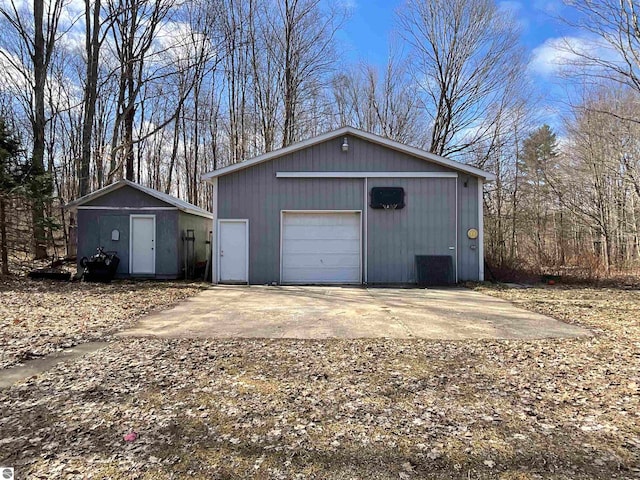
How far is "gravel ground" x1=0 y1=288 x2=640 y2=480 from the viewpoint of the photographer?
212 centimetres

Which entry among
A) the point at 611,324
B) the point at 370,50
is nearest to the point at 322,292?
the point at 611,324

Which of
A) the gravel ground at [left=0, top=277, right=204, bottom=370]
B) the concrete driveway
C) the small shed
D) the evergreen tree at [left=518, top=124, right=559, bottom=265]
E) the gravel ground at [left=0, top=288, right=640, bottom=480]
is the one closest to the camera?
the gravel ground at [left=0, top=288, right=640, bottom=480]

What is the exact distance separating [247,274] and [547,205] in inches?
673

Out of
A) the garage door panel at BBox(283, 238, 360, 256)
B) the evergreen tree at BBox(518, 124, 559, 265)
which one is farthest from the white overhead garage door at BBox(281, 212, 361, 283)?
the evergreen tree at BBox(518, 124, 559, 265)

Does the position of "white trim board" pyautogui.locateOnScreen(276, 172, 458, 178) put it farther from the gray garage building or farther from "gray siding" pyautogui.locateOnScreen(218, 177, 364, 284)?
"gray siding" pyautogui.locateOnScreen(218, 177, 364, 284)

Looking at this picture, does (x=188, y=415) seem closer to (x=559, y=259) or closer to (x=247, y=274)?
(x=247, y=274)

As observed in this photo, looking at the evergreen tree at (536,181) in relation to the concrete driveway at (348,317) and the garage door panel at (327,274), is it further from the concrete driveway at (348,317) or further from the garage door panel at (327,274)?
the concrete driveway at (348,317)

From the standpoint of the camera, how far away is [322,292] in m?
9.03

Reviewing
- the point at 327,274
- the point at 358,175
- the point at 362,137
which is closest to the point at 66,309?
the point at 327,274

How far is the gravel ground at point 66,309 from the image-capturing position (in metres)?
4.52

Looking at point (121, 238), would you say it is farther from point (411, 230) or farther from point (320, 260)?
point (411, 230)

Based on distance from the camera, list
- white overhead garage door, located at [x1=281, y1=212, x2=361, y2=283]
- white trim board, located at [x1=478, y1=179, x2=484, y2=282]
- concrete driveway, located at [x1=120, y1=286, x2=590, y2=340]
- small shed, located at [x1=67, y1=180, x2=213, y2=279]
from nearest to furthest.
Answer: concrete driveway, located at [x1=120, y1=286, x2=590, y2=340] → white trim board, located at [x1=478, y1=179, x2=484, y2=282] → white overhead garage door, located at [x1=281, y1=212, x2=361, y2=283] → small shed, located at [x1=67, y1=180, x2=213, y2=279]

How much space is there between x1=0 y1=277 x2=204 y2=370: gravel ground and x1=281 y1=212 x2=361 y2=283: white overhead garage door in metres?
2.73

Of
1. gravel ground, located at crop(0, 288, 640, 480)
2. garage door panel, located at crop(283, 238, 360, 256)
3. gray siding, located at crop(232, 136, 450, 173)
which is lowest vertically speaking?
gravel ground, located at crop(0, 288, 640, 480)
